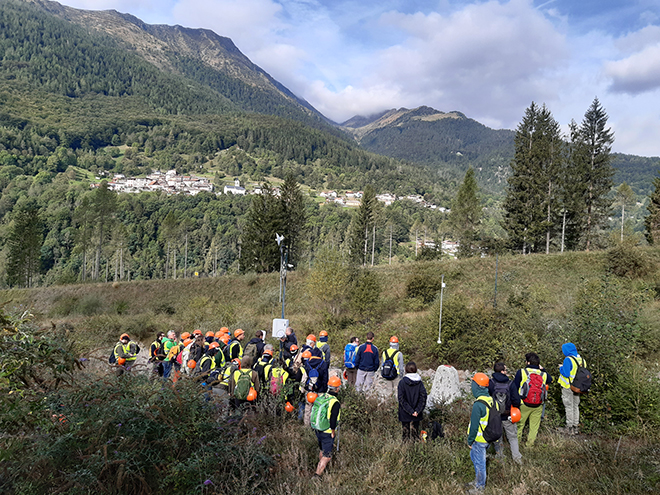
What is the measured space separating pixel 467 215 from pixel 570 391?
3625cm

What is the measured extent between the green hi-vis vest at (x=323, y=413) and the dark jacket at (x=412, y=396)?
58.8 inches

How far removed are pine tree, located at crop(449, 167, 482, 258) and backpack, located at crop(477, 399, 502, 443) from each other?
36780mm

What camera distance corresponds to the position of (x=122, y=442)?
13.7 ft

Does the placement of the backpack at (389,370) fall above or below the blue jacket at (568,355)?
below

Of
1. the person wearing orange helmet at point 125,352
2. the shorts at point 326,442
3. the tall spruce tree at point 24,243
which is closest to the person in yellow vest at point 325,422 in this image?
Result: the shorts at point 326,442

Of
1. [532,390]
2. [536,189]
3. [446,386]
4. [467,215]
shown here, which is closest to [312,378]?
[532,390]

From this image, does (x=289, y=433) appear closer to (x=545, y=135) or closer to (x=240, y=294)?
(x=240, y=294)

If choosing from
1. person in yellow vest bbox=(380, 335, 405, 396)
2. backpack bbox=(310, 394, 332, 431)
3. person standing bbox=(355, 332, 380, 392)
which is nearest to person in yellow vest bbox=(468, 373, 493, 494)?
backpack bbox=(310, 394, 332, 431)

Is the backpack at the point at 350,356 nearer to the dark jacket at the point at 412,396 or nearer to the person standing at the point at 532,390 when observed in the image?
the dark jacket at the point at 412,396

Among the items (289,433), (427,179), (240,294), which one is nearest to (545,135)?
(240,294)

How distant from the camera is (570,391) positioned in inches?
254

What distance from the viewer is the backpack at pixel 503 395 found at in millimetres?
5500

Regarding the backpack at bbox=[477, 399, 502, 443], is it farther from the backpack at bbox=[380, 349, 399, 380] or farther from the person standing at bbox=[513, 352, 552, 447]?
the backpack at bbox=[380, 349, 399, 380]

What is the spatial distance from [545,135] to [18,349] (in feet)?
133
